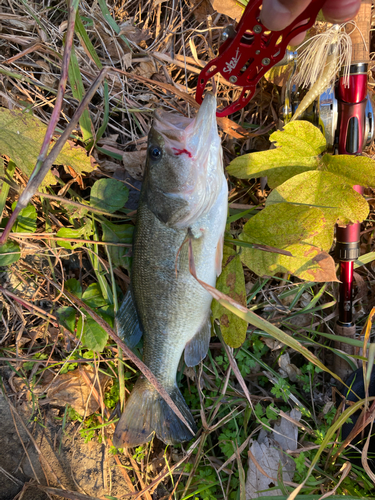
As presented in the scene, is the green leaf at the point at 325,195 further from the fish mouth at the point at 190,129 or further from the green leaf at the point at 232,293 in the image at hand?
the fish mouth at the point at 190,129

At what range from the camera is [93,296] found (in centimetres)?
241

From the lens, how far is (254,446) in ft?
7.44

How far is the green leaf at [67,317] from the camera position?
2.40 meters

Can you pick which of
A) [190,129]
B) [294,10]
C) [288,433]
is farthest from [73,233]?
[288,433]

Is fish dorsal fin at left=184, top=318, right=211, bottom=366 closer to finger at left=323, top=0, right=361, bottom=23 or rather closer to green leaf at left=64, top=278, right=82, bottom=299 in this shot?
green leaf at left=64, top=278, right=82, bottom=299

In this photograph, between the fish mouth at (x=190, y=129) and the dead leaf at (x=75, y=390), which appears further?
the dead leaf at (x=75, y=390)

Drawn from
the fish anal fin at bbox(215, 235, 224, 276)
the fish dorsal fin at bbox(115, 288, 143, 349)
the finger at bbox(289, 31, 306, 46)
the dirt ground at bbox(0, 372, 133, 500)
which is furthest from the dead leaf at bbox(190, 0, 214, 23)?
the dirt ground at bbox(0, 372, 133, 500)

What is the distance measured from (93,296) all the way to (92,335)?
0.95 ft

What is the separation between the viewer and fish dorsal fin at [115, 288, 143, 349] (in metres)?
2.24

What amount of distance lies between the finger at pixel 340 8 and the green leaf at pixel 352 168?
70 centimetres

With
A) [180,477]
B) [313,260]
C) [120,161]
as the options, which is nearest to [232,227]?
[313,260]

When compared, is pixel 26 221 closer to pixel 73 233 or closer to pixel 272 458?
pixel 73 233

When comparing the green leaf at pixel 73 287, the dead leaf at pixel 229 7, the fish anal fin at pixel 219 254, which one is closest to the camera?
the fish anal fin at pixel 219 254

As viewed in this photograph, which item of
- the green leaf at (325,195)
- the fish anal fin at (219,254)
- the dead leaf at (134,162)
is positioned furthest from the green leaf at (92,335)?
the green leaf at (325,195)
